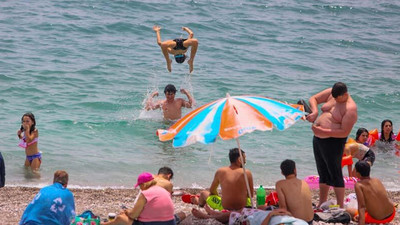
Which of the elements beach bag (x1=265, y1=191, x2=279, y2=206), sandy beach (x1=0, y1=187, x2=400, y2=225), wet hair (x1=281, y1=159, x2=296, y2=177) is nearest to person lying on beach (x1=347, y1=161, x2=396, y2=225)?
sandy beach (x1=0, y1=187, x2=400, y2=225)

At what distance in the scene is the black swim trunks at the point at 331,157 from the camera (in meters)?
8.92

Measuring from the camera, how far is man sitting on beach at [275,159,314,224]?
8047 mm

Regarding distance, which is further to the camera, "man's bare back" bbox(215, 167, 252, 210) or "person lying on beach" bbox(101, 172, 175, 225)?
"man's bare back" bbox(215, 167, 252, 210)

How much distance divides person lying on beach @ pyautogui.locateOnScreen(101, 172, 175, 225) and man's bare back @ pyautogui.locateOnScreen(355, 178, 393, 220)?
2328 mm

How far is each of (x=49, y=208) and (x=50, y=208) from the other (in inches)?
0.4

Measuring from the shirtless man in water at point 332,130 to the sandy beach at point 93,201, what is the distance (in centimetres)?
100

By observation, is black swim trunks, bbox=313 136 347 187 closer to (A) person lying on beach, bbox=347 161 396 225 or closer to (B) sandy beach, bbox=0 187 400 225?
(A) person lying on beach, bbox=347 161 396 225

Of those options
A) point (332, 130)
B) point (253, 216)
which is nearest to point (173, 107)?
point (332, 130)

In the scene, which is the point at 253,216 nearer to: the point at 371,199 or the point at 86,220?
the point at 371,199

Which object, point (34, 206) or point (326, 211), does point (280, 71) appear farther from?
point (34, 206)

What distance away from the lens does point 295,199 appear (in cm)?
805

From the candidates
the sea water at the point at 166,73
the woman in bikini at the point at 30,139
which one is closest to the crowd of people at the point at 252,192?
the woman in bikini at the point at 30,139

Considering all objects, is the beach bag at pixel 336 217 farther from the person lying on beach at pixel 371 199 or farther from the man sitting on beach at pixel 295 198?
the man sitting on beach at pixel 295 198

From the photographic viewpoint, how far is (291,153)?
14.0 m
